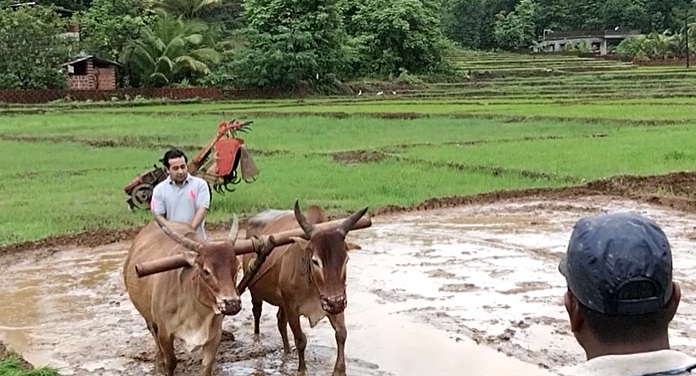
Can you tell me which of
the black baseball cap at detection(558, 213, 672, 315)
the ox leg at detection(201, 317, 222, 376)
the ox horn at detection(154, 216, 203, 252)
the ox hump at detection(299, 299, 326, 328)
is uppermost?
the black baseball cap at detection(558, 213, 672, 315)

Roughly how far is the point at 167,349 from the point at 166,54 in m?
39.0

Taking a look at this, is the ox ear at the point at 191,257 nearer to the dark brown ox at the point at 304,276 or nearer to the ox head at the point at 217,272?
the ox head at the point at 217,272

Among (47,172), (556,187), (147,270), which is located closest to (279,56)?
(47,172)

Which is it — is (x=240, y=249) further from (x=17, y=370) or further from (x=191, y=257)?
(x=17, y=370)

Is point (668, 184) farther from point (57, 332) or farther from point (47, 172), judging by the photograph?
point (47, 172)

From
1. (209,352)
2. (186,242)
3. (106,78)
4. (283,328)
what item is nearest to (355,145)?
(283,328)

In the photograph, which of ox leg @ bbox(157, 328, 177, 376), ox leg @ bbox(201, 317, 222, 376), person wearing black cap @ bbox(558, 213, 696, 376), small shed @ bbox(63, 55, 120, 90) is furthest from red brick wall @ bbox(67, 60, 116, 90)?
person wearing black cap @ bbox(558, 213, 696, 376)

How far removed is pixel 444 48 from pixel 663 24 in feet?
120

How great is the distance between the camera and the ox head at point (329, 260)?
5.85 meters

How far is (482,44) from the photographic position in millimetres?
83938

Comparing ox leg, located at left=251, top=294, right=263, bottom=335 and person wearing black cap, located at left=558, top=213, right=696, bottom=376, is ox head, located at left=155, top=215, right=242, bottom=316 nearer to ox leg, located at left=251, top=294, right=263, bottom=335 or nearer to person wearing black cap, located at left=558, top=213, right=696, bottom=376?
ox leg, located at left=251, top=294, right=263, bottom=335

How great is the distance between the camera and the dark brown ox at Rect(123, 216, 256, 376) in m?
5.49

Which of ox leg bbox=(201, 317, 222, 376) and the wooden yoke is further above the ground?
the wooden yoke

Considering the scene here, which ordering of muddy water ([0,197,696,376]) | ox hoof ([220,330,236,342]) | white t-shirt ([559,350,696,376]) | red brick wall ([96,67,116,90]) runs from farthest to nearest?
1. red brick wall ([96,67,116,90])
2. ox hoof ([220,330,236,342])
3. muddy water ([0,197,696,376])
4. white t-shirt ([559,350,696,376])
